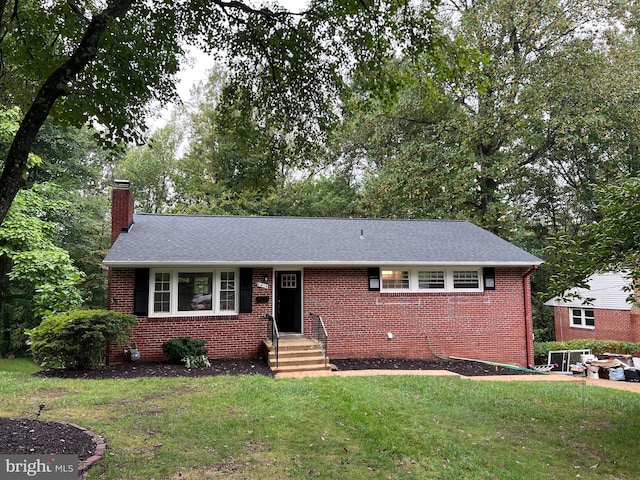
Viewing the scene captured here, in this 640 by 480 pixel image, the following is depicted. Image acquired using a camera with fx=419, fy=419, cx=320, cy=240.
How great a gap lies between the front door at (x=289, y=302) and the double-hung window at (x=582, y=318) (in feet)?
57.3

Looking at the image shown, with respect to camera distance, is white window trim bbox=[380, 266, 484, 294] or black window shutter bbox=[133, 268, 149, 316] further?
white window trim bbox=[380, 266, 484, 294]

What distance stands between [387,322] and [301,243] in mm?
3306

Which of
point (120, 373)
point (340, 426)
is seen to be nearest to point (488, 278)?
point (340, 426)

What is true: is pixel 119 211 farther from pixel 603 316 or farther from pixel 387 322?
pixel 603 316

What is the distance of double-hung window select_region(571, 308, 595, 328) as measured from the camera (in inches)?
850

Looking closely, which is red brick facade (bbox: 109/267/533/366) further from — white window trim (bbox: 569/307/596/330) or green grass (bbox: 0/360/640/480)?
white window trim (bbox: 569/307/596/330)

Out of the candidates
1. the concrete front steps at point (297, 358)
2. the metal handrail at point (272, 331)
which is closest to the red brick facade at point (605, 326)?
the concrete front steps at point (297, 358)

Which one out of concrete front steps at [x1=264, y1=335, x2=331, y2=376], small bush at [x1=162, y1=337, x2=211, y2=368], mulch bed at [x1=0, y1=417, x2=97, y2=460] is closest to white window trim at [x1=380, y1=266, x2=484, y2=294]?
concrete front steps at [x1=264, y1=335, x2=331, y2=376]

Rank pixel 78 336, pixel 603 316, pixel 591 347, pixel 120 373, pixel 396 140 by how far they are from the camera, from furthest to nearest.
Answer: pixel 396 140
pixel 603 316
pixel 591 347
pixel 120 373
pixel 78 336

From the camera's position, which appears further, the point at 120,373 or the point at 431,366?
the point at 431,366

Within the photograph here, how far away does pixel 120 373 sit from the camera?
9.06m

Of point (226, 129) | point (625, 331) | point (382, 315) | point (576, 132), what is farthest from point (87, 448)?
point (625, 331)

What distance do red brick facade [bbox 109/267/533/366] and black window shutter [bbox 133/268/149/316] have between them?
7.4 inches

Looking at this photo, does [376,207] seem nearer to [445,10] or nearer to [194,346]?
[445,10]
